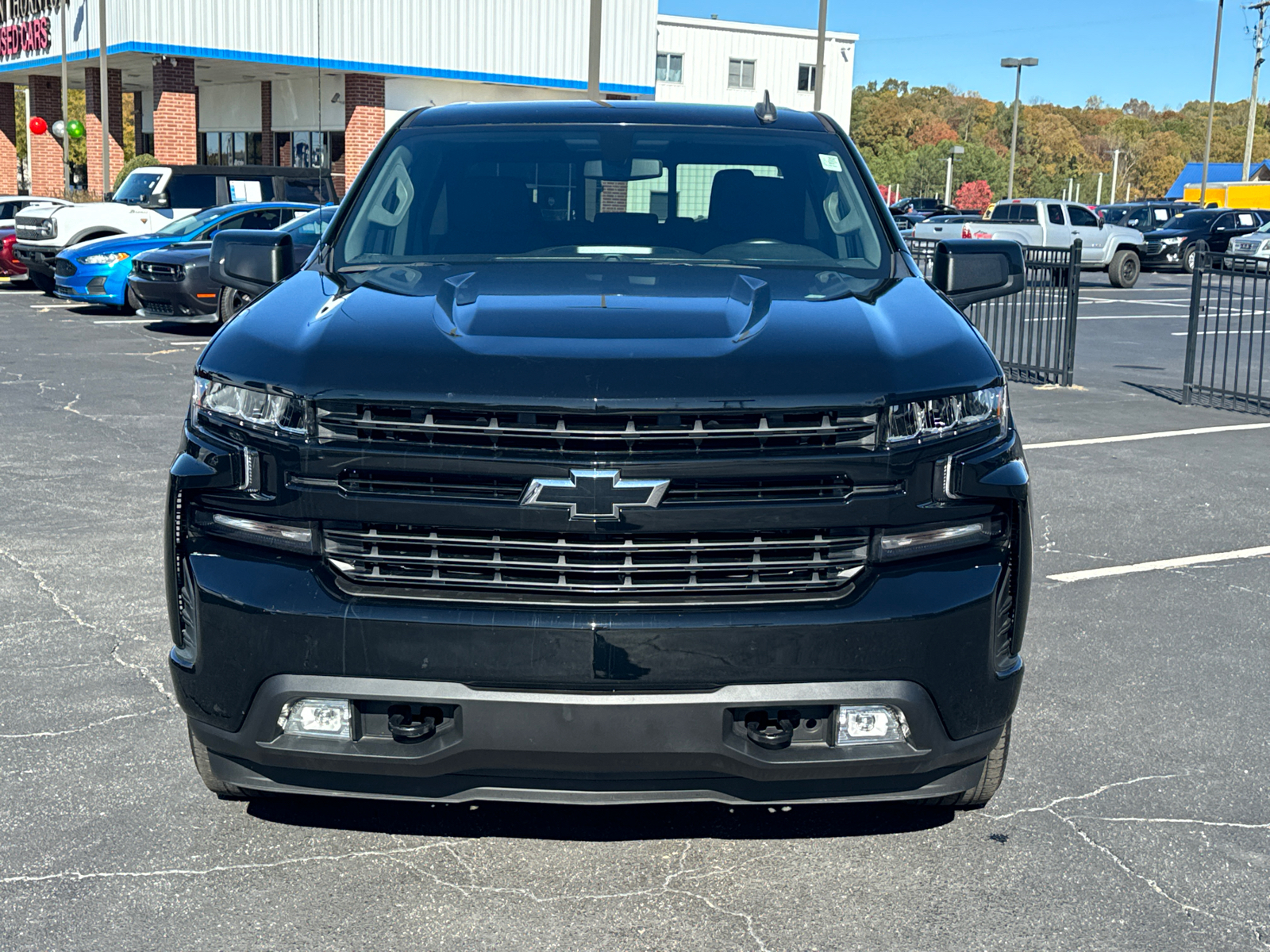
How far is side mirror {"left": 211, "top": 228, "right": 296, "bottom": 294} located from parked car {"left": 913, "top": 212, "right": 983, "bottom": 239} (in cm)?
2965

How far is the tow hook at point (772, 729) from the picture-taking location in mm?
3053

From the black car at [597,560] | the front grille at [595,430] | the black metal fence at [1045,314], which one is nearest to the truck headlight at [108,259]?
the black metal fence at [1045,314]

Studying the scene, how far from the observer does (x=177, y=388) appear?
487 inches

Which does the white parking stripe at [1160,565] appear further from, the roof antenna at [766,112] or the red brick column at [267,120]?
the red brick column at [267,120]

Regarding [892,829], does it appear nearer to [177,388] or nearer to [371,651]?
[371,651]

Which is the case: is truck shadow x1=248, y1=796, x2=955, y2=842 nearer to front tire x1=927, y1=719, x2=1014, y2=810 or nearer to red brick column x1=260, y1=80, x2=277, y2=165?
front tire x1=927, y1=719, x2=1014, y2=810

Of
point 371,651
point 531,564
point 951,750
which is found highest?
point 531,564

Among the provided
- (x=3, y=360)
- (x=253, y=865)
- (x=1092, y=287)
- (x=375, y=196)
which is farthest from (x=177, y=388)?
(x=1092, y=287)

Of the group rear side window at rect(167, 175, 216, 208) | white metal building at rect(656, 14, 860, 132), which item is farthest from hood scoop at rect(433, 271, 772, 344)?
white metal building at rect(656, 14, 860, 132)

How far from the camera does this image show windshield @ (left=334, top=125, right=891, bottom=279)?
4.33 metres

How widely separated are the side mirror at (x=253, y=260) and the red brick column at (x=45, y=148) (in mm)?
42647

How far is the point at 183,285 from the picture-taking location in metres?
16.3

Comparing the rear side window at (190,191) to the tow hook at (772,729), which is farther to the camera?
the rear side window at (190,191)

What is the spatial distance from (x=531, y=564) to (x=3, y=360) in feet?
41.3
